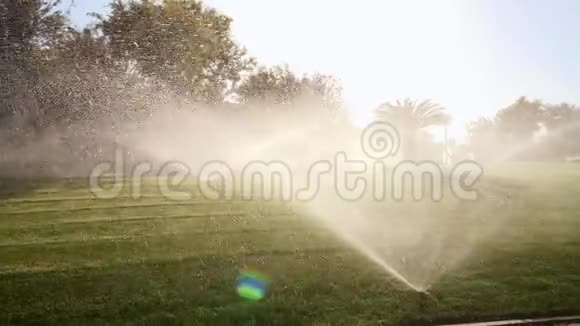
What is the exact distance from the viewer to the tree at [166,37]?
120 ft

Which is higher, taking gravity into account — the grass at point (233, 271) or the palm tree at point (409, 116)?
the palm tree at point (409, 116)

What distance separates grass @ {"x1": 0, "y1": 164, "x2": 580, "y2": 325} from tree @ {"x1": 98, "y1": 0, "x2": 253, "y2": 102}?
2287cm

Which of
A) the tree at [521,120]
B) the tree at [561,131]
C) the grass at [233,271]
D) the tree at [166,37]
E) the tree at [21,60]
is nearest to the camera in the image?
the grass at [233,271]

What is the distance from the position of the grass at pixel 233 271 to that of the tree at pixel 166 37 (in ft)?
75.0

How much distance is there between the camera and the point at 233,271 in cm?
1020

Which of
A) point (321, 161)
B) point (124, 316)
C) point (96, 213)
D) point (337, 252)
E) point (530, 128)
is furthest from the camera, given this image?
point (530, 128)

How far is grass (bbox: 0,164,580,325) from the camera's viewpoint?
852 cm

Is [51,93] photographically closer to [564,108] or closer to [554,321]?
[554,321]

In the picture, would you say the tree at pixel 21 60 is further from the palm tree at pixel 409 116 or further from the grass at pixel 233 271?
the palm tree at pixel 409 116

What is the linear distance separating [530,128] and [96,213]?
276 feet

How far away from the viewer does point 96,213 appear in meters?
15.3

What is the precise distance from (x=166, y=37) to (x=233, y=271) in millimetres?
30304

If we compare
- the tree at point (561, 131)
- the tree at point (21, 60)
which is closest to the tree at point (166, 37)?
the tree at point (21, 60)

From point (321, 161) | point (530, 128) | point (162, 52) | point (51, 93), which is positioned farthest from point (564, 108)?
point (51, 93)
